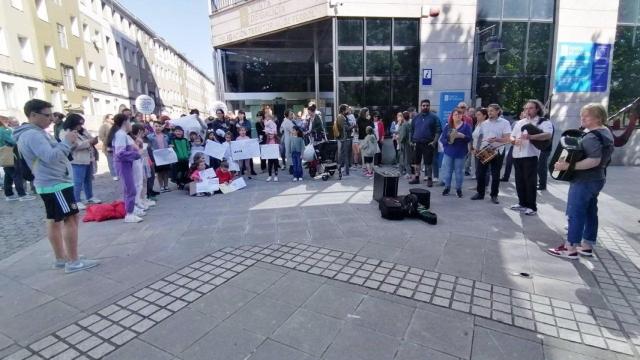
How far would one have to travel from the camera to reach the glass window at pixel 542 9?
11.1 meters

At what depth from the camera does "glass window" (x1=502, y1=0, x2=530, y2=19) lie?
36.5 feet

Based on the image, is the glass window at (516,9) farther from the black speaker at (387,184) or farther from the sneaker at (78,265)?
the sneaker at (78,265)

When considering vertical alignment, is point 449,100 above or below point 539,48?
below

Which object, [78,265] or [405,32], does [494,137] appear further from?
[78,265]

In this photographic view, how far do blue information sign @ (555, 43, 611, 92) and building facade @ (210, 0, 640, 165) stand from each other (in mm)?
28

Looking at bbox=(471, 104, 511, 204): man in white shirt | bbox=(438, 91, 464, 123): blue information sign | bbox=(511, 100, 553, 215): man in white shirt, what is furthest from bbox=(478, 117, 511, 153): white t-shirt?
bbox=(438, 91, 464, 123): blue information sign

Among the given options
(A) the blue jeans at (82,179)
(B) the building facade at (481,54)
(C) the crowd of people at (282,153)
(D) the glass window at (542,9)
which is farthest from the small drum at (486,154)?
(D) the glass window at (542,9)

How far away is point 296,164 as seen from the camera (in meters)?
8.89

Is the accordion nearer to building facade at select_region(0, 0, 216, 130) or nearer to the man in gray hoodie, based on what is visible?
the man in gray hoodie

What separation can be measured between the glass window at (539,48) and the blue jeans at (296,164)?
8.68 metres

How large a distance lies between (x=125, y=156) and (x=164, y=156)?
223 cm

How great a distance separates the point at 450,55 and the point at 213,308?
1075cm

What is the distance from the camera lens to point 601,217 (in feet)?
18.0

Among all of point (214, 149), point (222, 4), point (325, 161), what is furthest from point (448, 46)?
point (222, 4)
